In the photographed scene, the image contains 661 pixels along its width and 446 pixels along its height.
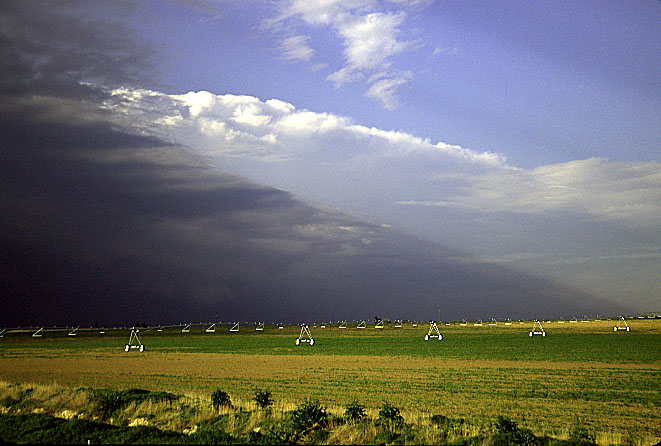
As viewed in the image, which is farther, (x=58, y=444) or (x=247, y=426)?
(x=247, y=426)

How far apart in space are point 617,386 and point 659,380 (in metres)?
5.09

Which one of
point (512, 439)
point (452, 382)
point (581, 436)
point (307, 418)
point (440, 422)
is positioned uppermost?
point (307, 418)

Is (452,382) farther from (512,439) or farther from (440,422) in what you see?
(512,439)

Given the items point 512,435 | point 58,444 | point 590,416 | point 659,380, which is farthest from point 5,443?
point 659,380

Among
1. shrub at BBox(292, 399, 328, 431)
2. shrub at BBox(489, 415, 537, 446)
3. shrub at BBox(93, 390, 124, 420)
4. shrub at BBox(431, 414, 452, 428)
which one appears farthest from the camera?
shrub at BBox(93, 390, 124, 420)

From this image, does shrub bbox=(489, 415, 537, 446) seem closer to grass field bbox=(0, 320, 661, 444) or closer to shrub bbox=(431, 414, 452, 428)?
shrub bbox=(431, 414, 452, 428)

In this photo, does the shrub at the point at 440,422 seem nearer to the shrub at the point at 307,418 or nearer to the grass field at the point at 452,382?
the grass field at the point at 452,382

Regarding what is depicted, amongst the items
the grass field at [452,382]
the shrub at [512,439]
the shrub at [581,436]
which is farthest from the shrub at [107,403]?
the shrub at [581,436]

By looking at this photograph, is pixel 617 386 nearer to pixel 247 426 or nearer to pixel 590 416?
pixel 590 416

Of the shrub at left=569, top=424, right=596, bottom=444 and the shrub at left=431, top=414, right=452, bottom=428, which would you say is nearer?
the shrub at left=569, top=424, right=596, bottom=444

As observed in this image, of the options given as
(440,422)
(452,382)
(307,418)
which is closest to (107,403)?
(307,418)

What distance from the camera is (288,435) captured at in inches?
545

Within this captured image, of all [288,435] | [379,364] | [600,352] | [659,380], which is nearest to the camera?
[288,435]

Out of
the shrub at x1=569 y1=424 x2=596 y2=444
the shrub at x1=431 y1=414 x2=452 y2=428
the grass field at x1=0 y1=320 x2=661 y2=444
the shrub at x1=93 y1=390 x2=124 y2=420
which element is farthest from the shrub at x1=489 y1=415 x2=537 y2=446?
the shrub at x1=93 y1=390 x2=124 y2=420
